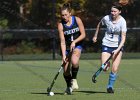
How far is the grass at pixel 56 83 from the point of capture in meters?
10.0

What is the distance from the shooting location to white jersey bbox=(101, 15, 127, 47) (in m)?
10.5

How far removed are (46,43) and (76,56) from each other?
1060 cm

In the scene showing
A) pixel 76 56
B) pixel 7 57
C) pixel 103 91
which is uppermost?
pixel 76 56

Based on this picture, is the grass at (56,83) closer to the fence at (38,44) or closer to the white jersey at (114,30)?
the white jersey at (114,30)

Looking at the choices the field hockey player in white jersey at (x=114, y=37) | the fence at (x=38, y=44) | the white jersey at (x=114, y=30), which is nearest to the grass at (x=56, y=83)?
the field hockey player in white jersey at (x=114, y=37)

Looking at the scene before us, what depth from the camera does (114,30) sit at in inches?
414

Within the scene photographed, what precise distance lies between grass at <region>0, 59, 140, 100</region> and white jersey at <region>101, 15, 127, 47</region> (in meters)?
0.92

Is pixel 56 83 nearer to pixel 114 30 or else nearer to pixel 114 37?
pixel 114 37

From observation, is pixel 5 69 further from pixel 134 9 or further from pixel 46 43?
pixel 134 9

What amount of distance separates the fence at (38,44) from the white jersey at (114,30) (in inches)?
368

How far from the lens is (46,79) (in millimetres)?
13586

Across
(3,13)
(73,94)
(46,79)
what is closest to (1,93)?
(73,94)

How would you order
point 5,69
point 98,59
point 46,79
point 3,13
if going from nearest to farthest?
1. point 46,79
2. point 5,69
3. point 98,59
4. point 3,13

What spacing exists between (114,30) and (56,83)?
101 inches
